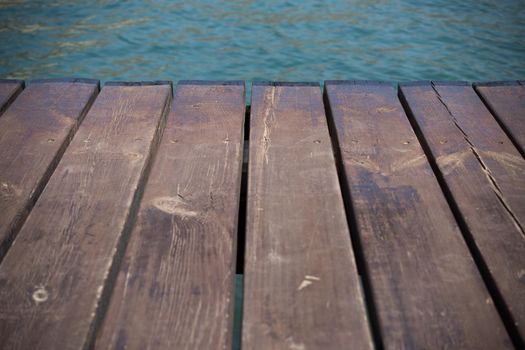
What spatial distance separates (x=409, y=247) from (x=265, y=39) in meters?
3.52

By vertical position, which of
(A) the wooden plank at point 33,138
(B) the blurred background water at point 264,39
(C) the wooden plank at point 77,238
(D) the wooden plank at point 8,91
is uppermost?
(C) the wooden plank at point 77,238

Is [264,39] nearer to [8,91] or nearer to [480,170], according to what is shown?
[8,91]

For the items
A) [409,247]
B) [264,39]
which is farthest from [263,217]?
[264,39]

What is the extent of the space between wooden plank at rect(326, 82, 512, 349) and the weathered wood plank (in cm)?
4

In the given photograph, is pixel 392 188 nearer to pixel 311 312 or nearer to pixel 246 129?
pixel 311 312

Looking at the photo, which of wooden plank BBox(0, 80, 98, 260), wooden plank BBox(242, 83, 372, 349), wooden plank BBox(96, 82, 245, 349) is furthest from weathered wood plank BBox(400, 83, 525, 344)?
wooden plank BBox(0, 80, 98, 260)

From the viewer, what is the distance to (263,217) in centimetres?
140

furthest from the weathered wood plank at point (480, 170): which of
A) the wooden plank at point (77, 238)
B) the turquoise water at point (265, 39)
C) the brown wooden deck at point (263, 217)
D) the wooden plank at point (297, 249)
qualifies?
the turquoise water at point (265, 39)

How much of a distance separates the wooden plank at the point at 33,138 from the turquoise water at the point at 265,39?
1963mm

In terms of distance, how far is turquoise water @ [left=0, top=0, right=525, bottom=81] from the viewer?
4.09 m

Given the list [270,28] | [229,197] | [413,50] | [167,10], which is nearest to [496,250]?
[229,197]

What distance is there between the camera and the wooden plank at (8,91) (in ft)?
6.59

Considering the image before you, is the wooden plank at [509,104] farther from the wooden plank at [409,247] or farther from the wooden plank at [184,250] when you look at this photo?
the wooden plank at [184,250]

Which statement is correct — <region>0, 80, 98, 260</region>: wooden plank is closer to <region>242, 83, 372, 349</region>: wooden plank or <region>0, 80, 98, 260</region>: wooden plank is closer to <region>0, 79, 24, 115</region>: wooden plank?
<region>0, 79, 24, 115</region>: wooden plank
